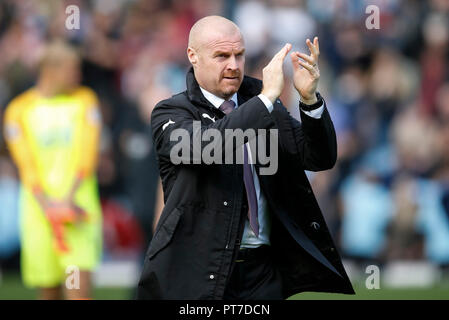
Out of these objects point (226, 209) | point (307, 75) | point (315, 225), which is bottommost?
point (315, 225)

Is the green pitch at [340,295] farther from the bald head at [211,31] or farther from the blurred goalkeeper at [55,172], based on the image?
the bald head at [211,31]

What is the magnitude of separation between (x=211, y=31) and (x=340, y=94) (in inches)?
322

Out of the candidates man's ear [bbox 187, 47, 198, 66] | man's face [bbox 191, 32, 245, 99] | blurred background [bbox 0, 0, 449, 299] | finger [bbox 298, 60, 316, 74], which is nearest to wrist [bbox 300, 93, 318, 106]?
finger [bbox 298, 60, 316, 74]

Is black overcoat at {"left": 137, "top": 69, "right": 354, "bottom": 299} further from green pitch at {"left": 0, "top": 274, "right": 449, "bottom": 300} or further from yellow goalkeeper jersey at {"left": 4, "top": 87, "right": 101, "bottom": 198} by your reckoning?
green pitch at {"left": 0, "top": 274, "right": 449, "bottom": 300}

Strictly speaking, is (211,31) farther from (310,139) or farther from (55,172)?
(55,172)

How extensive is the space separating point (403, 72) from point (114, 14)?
409 cm

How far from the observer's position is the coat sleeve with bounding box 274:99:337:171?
5406 millimetres

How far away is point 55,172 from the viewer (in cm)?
907

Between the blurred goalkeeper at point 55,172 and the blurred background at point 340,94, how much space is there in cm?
303

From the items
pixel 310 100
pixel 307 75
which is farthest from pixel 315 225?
pixel 307 75

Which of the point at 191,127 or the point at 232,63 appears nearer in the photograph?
the point at 191,127

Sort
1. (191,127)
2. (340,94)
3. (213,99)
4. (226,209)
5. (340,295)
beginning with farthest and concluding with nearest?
(340,94) < (340,295) < (213,99) < (226,209) < (191,127)

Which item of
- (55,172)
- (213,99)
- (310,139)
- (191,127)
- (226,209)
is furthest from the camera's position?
(55,172)

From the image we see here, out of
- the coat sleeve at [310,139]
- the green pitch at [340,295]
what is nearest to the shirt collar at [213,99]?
the coat sleeve at [310,139]
